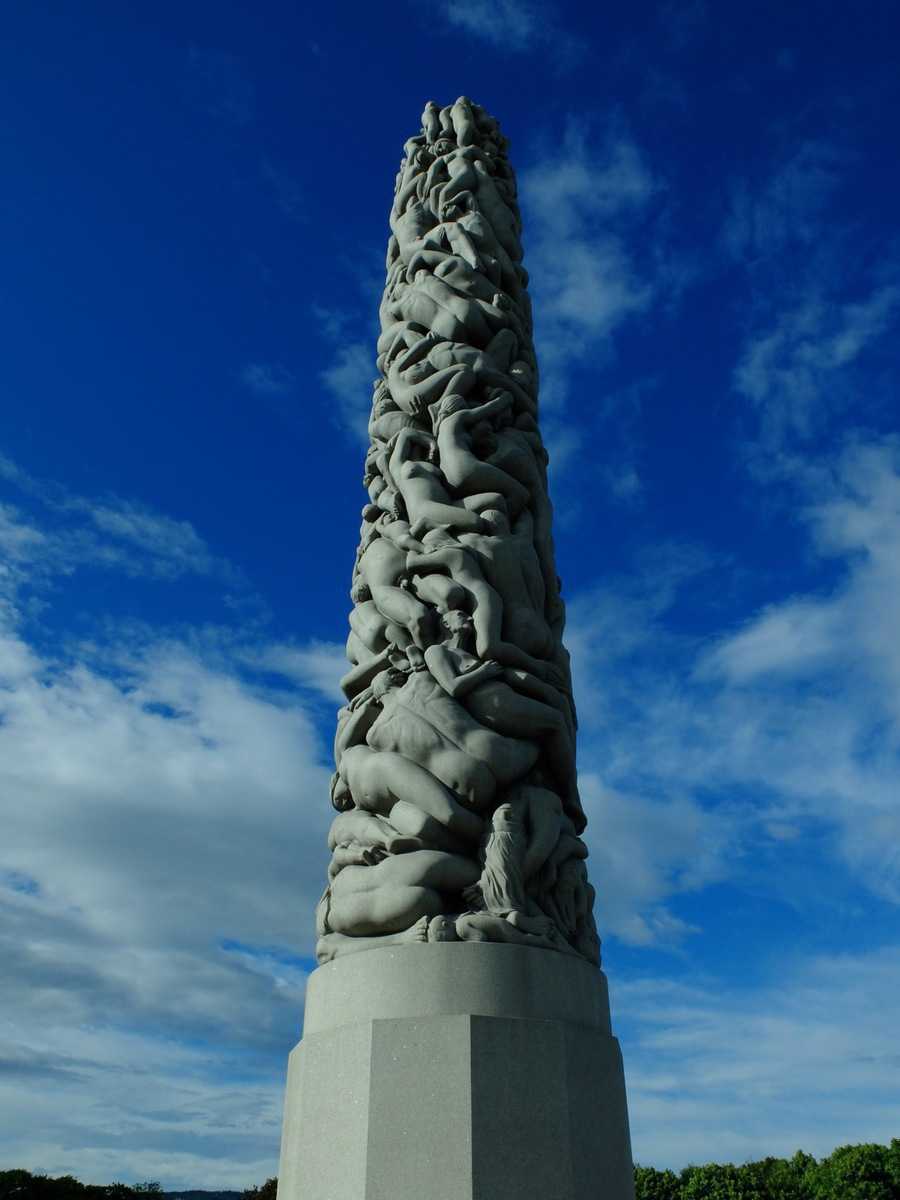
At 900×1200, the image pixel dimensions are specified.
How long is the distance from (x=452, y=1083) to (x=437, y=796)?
5.68ft

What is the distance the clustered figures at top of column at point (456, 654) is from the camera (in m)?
6.50

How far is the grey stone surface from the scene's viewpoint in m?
5.46

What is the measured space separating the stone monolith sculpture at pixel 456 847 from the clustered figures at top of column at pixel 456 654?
0.06 ft

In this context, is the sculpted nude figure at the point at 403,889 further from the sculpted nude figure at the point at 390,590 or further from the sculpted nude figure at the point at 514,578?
the sculpted nude figure at the point at 514,578

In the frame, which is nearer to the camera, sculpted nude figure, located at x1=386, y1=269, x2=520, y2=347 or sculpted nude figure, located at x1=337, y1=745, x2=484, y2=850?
sculpted nude figure, located at x1=337, y1=745, x2=484, y2=850

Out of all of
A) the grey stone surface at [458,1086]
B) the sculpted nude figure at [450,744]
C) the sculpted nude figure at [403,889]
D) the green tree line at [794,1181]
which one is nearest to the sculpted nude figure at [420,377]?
the sculpted nude figure at [450,744]

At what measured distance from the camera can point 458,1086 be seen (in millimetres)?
5574

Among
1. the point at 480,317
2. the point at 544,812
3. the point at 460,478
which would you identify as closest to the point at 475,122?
the point at 480,317

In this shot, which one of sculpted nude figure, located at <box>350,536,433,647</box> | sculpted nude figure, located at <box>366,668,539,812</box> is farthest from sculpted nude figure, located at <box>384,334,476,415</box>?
sculpted nude figure, located at <box>366,668,539,812</box>

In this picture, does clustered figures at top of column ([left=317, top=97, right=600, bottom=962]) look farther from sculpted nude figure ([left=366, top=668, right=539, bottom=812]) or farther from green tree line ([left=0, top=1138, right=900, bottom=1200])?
green tree line ([left=0, top=1138, right=900, bottom=1200])

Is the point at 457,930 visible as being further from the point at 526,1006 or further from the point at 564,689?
the point at 564,689

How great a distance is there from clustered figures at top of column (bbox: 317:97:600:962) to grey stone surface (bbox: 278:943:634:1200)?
26 cm

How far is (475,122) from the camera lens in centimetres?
1216

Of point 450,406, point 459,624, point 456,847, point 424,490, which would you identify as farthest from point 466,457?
point 456,847
